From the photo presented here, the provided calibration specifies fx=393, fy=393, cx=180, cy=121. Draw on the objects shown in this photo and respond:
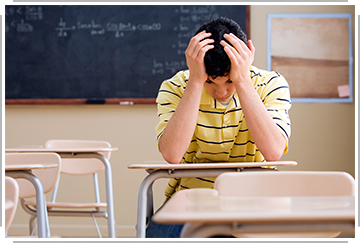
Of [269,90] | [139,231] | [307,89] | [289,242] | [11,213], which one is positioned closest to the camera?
[289,242]

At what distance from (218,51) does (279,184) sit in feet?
1.69

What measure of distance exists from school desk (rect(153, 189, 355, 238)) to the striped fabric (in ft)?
2.69

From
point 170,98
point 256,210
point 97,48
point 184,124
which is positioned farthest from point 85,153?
point 256,210

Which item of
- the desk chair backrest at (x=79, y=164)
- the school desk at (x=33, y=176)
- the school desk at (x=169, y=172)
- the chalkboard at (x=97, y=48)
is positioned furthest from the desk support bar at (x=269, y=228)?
the chalkboard at (x=97, y=48)

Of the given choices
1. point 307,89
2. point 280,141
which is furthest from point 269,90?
point 307,89

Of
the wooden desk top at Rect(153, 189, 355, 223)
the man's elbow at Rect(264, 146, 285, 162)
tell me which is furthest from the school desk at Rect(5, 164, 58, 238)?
the wooden desk top at Rect(153, 189, 355, 223)

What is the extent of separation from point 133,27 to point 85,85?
2.07ft

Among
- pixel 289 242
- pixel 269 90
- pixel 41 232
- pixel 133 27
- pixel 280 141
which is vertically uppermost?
pixel 133 27

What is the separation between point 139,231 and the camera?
48.5 inches

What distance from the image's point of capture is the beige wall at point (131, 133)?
10.6 ft

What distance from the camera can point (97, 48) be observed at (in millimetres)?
3301

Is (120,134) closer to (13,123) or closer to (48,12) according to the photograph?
(13,123)

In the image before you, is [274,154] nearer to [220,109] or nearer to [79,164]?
[220,109]

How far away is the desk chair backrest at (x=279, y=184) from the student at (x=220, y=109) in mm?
407
